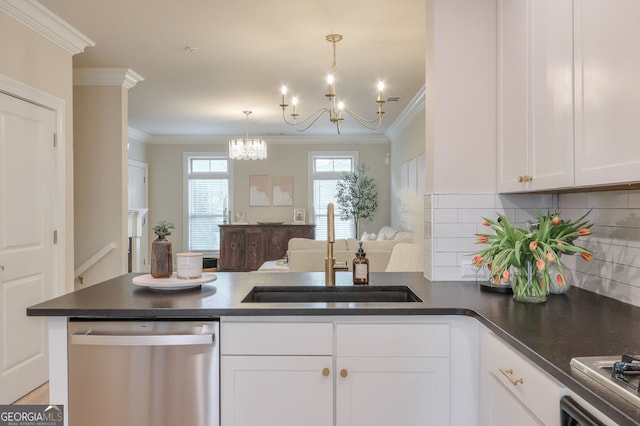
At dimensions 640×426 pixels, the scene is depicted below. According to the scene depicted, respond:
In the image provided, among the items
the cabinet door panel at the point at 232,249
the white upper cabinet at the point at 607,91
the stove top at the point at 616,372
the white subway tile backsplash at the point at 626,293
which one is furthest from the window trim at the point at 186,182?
the stove top at the point at 616,372

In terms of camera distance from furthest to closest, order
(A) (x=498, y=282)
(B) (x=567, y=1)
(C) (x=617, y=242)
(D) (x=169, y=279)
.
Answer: (D) (x=169, y=279) → (A) (x=498, y=282) → (C) (x=617, y=242) → (B) (x=567, y=1)

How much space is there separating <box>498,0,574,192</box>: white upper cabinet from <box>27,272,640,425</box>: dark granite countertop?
48 centimetres

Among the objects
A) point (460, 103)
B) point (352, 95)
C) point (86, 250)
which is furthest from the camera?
point (352, 95)

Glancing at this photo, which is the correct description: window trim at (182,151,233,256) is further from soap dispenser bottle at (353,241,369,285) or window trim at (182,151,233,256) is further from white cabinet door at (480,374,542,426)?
white cabinet door at (480,374,542,426)

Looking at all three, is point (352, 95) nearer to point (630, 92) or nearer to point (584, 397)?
point (630, 92)

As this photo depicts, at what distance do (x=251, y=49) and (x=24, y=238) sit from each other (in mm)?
2370

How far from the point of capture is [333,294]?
79.5 inches

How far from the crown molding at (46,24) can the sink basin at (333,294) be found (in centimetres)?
256

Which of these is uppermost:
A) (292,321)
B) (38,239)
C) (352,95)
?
(352,95)

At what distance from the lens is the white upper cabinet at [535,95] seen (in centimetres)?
149

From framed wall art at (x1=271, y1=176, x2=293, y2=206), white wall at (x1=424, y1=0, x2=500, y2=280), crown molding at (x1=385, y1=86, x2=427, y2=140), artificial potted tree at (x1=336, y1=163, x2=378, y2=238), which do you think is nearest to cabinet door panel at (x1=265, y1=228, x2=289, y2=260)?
framed wall art at (x1=271, y1=176, x2=293, y2=206)

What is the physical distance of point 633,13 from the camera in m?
1.17

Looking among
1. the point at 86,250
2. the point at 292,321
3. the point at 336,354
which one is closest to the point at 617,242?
the point at 336,354

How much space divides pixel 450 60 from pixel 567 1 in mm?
695
